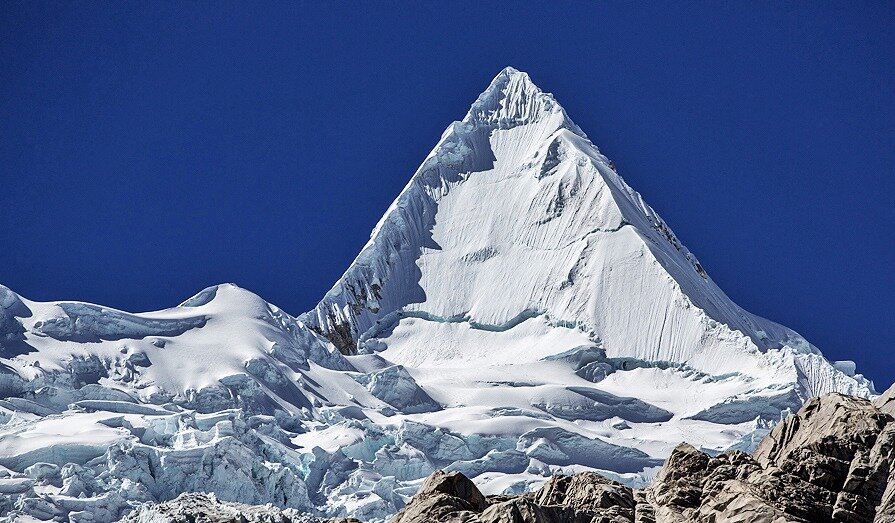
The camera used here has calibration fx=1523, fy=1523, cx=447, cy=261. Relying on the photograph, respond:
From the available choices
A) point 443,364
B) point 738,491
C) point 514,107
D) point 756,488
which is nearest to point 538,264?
point 443,364

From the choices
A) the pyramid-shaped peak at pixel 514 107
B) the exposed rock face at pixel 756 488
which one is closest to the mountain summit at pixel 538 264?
the pyramid-shaped peak at pixel 514 107

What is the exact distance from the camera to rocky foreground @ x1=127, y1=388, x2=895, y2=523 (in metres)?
24.4

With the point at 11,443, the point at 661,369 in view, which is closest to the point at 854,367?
the point at 661,369

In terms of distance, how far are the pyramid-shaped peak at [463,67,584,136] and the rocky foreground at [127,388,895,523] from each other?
15837cm

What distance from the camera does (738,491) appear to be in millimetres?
24750

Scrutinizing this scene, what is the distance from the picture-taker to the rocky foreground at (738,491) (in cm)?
2441

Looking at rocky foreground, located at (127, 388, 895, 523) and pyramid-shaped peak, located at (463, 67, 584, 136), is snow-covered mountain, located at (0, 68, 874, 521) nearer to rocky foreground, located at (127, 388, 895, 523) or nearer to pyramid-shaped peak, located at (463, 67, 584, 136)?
pyramid-shaped peak, located at (463, 67, 584, 136)

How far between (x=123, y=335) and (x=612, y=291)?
57.3 meters

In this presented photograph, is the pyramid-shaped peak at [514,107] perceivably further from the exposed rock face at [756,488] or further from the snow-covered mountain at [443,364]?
the exposed rock face at [756,488]

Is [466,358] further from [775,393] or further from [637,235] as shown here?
[775,393]

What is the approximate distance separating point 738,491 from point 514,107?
554 ft

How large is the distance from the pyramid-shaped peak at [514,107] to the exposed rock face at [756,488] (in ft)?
520

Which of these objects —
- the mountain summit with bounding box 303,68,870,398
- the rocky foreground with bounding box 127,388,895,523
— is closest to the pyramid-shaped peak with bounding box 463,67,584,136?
the mountain summit with bounding box 303,68,870,398

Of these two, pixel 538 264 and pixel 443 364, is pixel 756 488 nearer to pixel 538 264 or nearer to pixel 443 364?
pixel 443 364
